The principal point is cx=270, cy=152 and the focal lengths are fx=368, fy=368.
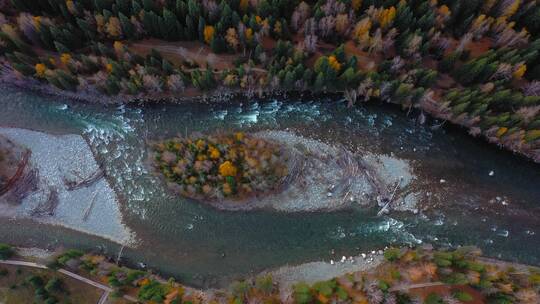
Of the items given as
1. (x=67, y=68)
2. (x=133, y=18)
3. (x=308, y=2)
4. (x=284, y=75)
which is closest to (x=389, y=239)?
(x=284, y=75)

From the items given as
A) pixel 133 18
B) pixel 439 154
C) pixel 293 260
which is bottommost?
pixel 293 260

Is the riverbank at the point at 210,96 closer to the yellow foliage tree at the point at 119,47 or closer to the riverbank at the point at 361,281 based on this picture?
the yellow foliage tree at the point at 119,47

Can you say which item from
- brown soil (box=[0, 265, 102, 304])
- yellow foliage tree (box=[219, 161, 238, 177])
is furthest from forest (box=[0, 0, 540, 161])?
brown soil (box=[0, 265, 102, 304])

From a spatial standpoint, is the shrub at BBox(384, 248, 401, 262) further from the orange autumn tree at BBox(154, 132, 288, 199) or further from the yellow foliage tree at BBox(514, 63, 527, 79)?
the yellow foliage tree at BBox(514, 63, 527, 79)

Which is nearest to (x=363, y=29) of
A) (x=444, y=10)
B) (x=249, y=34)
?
(x=444, y=10)

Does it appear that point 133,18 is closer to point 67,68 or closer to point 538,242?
point 67,68

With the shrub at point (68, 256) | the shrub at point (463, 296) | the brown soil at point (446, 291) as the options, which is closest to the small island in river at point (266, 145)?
the brown soil at point (446, 291)
